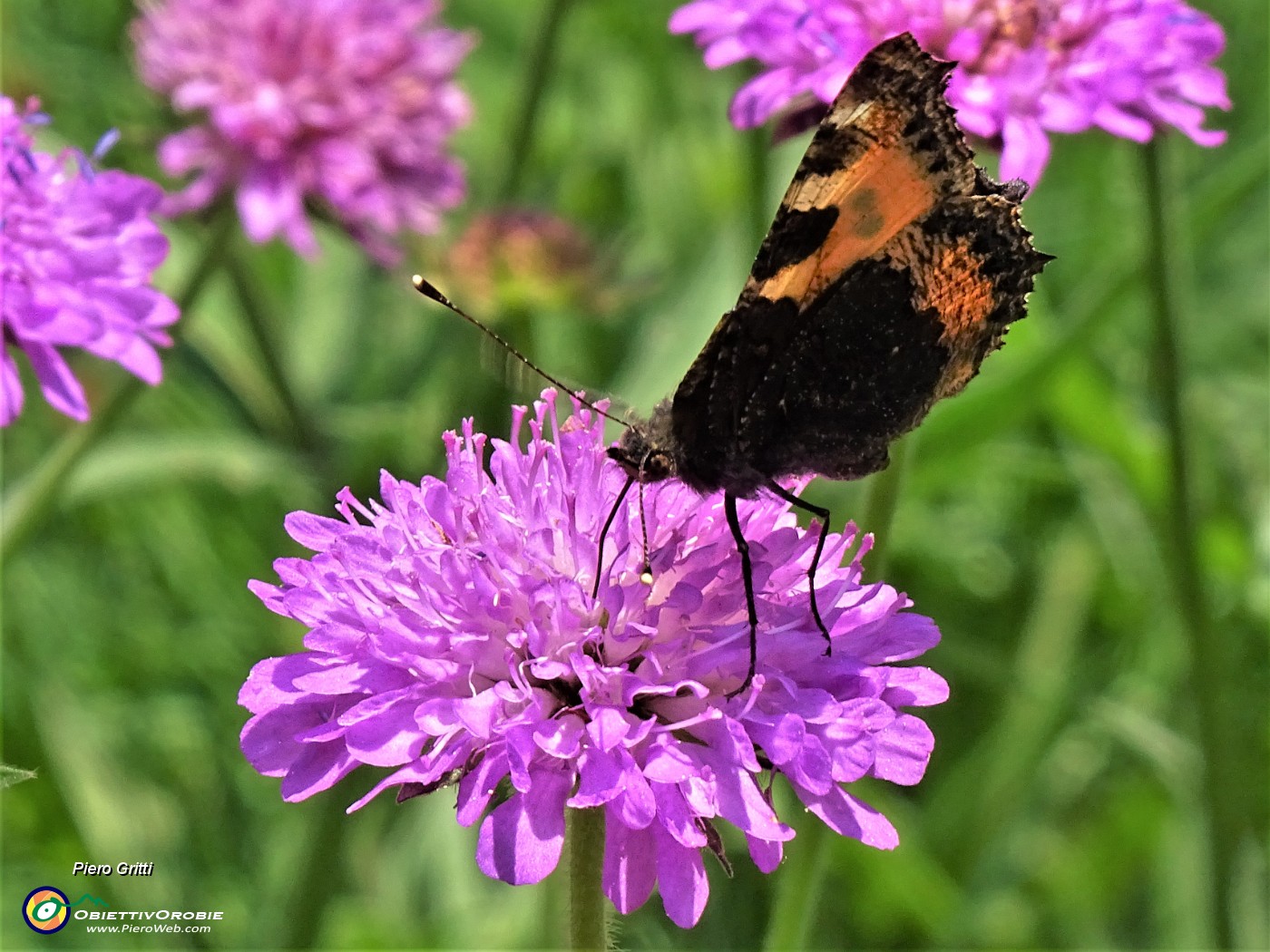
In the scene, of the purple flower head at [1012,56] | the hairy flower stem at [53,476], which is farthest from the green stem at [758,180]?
the hairy flower stem at [53,476]

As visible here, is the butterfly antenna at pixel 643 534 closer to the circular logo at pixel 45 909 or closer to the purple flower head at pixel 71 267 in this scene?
the purple flower head at pixel 71 267

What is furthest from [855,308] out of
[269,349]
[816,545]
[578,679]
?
[269,349]

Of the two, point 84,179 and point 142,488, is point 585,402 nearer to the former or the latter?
point 84,179

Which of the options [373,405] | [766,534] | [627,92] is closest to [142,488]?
[373,405]

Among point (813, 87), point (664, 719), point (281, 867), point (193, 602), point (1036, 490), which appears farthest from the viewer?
point (1036, 490)

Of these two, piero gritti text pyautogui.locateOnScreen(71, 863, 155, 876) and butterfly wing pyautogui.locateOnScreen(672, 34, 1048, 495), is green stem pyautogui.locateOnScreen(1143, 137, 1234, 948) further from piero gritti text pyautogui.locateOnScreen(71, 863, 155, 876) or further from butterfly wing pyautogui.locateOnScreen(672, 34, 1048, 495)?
piero gritti text pyautogui.locateOnScreen(71, 863, 155, 876)

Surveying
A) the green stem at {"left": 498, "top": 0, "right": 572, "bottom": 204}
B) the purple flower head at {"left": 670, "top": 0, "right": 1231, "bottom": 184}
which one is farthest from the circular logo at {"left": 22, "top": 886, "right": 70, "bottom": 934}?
the green stem at {"left": 498, "top": 0, "right": 572, "bottom": 204}

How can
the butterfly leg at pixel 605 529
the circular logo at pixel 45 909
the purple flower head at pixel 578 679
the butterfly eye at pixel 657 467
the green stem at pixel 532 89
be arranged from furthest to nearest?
the green stem at pixel 532 89 → the circular logo at pixel 45 909 → the butterfly eye at pixel 657 467 → the butterfly leg at pixel 605 529 → the purple flower head at pixel 578 679
